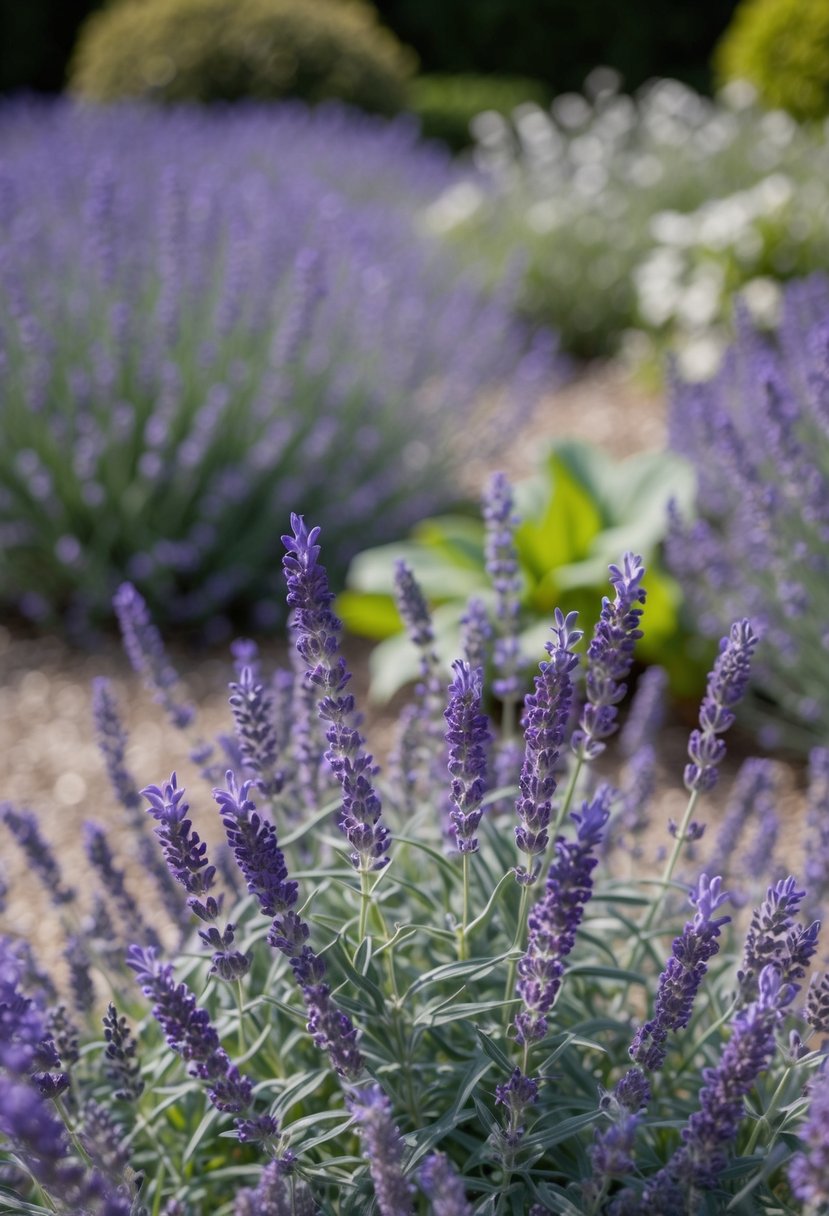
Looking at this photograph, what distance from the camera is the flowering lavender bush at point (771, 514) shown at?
2582 mm

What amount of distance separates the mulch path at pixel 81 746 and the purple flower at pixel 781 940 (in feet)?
5.62

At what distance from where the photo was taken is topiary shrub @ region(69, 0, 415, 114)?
10125mm

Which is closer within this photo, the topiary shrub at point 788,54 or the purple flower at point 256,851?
the purple flower at point 256,851

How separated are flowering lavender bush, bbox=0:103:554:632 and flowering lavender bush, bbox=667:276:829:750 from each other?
1.27 m

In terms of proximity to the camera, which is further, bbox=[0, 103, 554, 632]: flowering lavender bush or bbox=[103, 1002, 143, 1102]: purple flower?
bbox=[0, 103, 554, 632]: flowering lavender bush

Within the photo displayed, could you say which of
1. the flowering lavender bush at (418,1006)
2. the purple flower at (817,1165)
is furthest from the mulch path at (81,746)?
the purple flower at (817,1165)

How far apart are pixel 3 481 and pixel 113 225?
98 cm

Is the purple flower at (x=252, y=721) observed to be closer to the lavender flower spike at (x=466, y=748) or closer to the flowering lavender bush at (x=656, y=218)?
the lavender flower spike at (x=466, y=748)

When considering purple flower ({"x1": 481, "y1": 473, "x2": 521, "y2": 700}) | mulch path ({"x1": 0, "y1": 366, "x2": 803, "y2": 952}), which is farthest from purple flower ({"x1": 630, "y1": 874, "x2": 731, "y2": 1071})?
mulch path ({"x1": 0, "y1": 366, "x2": 803, "y2": 952})

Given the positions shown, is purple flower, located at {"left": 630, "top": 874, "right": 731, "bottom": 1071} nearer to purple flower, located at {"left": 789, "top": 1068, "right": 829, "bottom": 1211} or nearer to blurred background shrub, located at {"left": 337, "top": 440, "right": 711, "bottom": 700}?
purple flower, located at {"left": 789, "top": 1068, "right": 829, "bottom": 1211}

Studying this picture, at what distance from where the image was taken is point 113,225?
409 cm

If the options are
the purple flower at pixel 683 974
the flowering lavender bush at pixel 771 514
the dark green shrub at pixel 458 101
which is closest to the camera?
the purple flower at pixel 683 974

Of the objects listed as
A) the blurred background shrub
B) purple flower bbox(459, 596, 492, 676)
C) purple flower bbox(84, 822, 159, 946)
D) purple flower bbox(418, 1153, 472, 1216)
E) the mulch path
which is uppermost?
purple flower bbox(459, 596, 492, 676)

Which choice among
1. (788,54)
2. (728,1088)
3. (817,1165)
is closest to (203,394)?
(728,1088)
